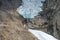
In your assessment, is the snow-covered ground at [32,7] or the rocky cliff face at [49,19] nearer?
the rocky cliff face at [49,19]

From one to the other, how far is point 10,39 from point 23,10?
3.76 metres

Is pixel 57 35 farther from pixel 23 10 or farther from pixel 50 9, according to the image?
pixel 23 10

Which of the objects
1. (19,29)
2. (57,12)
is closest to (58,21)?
(57,12)

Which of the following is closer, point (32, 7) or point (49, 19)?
point (49, 19)

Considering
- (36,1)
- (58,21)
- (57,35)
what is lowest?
(57,35)

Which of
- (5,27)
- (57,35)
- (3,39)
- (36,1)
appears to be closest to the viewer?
(3,39)

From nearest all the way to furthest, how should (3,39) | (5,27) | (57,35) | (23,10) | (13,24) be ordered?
(3,39) → (5,27) → (13,24) → (57,35) → (23,10)

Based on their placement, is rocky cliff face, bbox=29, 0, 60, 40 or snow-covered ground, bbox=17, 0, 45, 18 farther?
snow-covered ground, bbox=17, 0, 45, 18

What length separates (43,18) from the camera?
6.51 meters

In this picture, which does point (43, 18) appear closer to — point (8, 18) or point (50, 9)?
point (50, 9)

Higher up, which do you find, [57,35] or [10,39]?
[10,39]

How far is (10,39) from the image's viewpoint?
2.56 m

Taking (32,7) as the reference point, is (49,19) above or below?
below

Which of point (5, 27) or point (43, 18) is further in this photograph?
point (43, 18)
